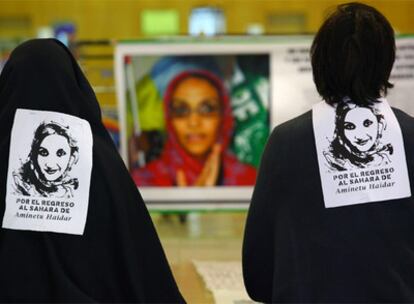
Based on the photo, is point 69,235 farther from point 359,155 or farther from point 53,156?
point 359,155

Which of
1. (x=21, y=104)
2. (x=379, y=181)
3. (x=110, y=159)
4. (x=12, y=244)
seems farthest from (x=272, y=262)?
(x=21, y=104)

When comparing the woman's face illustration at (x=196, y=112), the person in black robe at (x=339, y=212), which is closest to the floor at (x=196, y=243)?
the woman's face illustration at (x=196, y=112)

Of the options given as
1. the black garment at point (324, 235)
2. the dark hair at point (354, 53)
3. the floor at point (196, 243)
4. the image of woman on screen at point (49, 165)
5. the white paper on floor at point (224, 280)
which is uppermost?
the dark hair at point (354, 53)

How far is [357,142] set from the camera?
71.7 inches

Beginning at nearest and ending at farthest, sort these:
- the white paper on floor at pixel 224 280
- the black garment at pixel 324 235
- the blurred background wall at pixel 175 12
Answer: the black garment at pixel 324 235, the white paper on floor at pixel 224 280, the blurred background wall at pixel 175 12

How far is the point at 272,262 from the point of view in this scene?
196 centimetres

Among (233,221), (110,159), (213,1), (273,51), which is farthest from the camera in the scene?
(213,1)

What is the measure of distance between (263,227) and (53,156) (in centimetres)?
66

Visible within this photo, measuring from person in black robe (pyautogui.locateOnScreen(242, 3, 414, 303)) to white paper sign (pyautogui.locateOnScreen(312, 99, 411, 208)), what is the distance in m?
0.02

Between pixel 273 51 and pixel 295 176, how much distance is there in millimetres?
2430

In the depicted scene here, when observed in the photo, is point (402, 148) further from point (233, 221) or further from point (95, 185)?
point (233, 221)

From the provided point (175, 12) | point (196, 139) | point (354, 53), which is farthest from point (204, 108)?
point (175, 12)

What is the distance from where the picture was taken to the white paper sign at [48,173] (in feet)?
6.06

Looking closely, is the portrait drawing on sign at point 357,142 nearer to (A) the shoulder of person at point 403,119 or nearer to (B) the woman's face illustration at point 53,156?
(A) the shoulder of person at point 403,119
